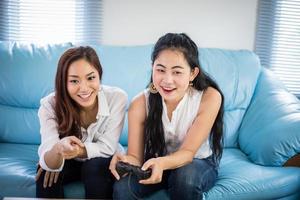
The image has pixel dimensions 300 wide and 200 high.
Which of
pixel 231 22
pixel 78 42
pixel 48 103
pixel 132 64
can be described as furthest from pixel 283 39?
pixel 48 103

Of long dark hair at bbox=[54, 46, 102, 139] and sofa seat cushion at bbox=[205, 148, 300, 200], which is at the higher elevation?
long dark hair at bbox=[54, 46, 102, 139]

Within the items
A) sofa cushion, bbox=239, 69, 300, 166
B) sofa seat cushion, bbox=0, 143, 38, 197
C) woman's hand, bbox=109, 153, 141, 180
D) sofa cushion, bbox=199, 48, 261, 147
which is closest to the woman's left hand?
woman's hand, bbox=109, 153, 141, 180

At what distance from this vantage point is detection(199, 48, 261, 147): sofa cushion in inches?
83.6

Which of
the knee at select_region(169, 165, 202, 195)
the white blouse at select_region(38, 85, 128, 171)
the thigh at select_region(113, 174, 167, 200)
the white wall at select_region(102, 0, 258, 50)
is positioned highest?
the white wall at select_region(102, 0, 258, 50)

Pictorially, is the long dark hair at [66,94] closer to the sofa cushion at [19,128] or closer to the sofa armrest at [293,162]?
the sofa cushion at [19,128]

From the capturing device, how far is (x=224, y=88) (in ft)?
6.96

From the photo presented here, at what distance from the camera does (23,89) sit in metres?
2.04

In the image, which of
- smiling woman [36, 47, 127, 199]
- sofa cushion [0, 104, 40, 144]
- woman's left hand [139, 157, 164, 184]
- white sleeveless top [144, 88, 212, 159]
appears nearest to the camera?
woman's left hand [139, 157, 164, 184]

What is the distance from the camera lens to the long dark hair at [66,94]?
61.0 inches

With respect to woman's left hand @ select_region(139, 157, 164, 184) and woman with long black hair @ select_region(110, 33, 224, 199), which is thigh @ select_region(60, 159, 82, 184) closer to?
woman with long black hair @ select_region(110, 33, 224, 199)

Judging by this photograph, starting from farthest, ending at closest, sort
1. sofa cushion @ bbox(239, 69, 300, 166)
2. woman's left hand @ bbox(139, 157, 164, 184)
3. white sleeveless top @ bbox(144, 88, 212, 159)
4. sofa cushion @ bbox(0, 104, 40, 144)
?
sofa cushion @ bbox(0, 104, 40, 144) < sofa cushion @ bbox(239, 69, 300, 166) < white sleeveless top @ bbox(144, 88, 212, 159) < woman's left hand @ bbox(139, 157, 164, 184)

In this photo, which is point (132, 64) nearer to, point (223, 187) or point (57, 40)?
point (57, 40)

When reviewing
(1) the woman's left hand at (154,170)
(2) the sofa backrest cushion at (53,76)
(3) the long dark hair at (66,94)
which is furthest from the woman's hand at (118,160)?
→ (2) the sofa backrest cushion at (53,76)

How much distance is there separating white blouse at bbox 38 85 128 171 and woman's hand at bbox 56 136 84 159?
0.16ft
